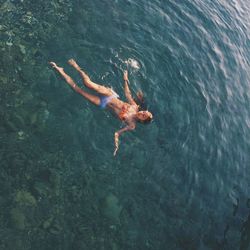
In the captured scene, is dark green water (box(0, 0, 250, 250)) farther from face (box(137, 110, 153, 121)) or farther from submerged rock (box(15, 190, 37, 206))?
face (box(137, 110, 153, 121))

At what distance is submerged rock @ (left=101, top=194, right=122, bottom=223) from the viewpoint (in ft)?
45.8

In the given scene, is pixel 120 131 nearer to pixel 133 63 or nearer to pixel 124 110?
pixel 124 110

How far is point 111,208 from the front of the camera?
14133 mm

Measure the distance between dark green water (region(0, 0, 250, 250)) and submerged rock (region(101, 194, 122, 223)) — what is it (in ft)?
0.14

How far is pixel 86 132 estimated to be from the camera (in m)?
15.7

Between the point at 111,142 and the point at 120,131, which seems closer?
the point at 120,131

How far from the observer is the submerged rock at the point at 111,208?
13961 millimetres

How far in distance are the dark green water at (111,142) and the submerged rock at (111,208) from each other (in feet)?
0.14

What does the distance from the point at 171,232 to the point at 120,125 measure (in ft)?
18.1

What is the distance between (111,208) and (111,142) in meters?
3.26

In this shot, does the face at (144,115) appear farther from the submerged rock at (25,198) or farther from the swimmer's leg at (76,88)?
the submerged rock at (25,198)

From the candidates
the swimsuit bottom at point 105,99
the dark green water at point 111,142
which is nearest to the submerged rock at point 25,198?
the dark green water at point 111,142

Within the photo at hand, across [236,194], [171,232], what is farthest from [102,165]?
[236,194]

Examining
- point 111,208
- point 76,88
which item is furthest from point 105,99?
point 111,208
